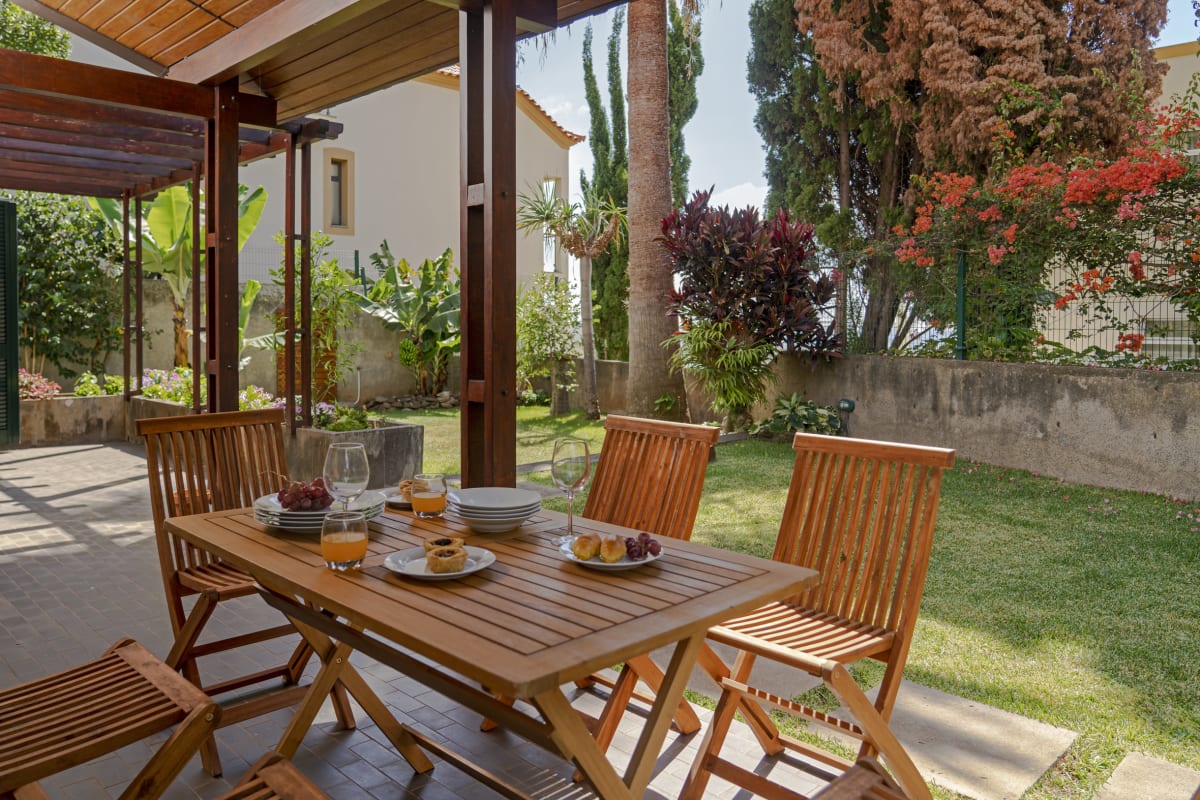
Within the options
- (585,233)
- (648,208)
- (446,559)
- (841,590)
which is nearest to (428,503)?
(446,559)

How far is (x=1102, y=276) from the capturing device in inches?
289

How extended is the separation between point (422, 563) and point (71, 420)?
9.24 m

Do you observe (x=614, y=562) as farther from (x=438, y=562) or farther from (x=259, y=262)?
(x=259, y=262)

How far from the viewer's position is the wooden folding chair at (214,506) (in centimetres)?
296

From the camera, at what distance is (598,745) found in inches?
75.9

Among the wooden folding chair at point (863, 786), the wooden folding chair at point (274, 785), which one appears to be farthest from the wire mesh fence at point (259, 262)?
the wooden folding chair at point (863, 786)

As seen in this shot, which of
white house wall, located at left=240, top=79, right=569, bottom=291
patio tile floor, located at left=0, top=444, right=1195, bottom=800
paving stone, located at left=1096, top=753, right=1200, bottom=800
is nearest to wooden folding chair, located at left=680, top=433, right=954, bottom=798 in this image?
patio tile floor, located at left=0, top=444, right=1195, bottom=800

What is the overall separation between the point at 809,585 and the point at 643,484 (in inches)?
42.0

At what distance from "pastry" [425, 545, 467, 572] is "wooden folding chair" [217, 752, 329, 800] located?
1.70 ft

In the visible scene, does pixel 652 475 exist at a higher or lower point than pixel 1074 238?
lower

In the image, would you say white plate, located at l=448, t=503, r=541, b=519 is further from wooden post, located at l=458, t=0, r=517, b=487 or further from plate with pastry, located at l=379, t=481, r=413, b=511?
wooden post, located at l=458, t=0, r=517, b=487

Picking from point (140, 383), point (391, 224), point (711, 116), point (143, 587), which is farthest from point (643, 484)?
point (391, 224)

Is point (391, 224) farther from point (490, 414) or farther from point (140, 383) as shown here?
point (490, 414)

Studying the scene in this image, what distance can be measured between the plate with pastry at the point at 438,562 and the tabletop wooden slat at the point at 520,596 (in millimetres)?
21
